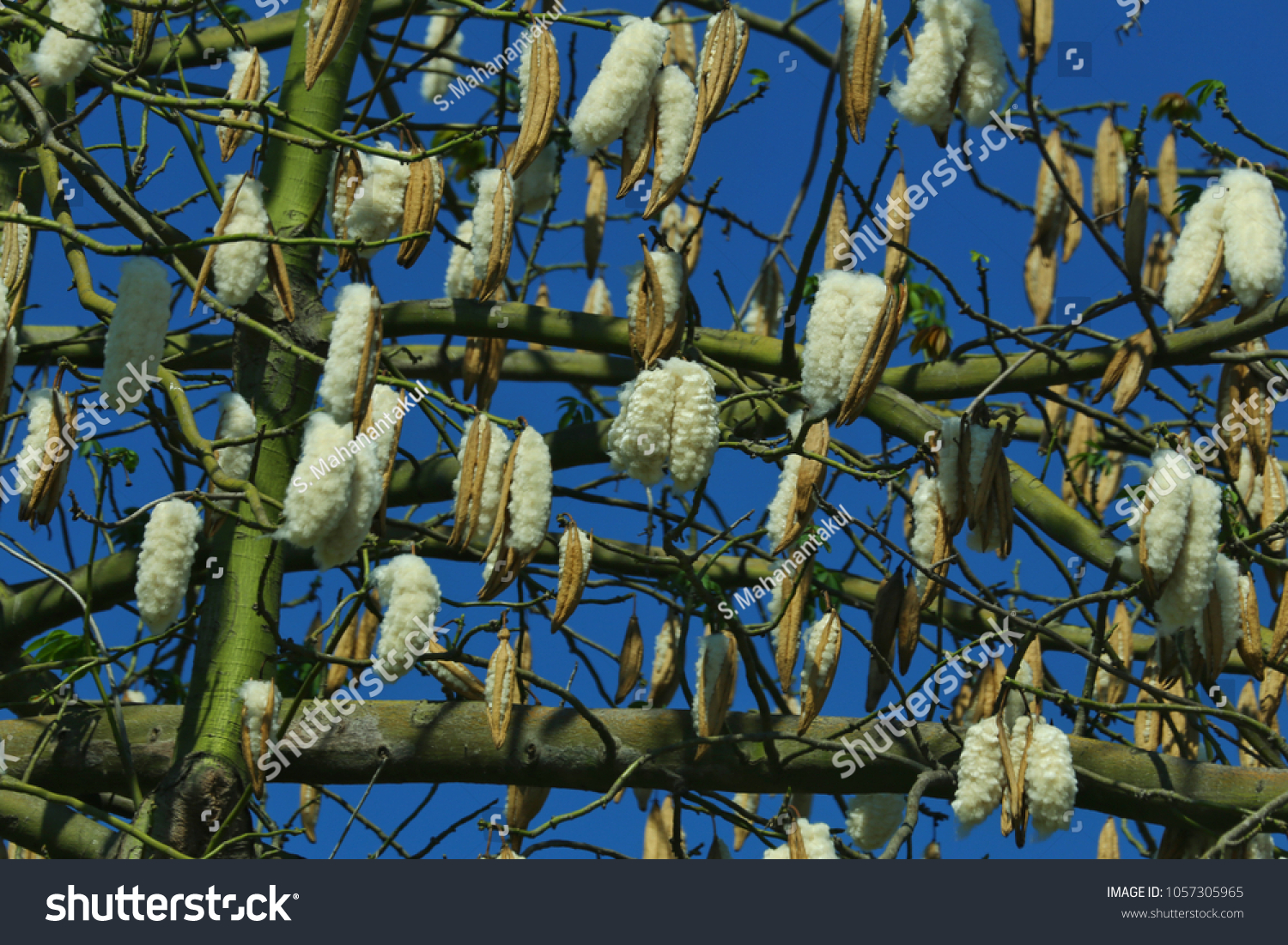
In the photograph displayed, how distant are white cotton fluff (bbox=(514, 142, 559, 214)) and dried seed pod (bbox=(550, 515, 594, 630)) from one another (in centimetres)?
105

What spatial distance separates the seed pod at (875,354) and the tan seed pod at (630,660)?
5.03ft

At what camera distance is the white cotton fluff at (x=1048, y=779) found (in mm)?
2682

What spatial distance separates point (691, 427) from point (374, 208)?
1.27 m

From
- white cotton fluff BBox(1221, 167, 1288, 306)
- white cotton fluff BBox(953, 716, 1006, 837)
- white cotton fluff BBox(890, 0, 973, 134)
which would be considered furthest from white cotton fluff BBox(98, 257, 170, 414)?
white cotton fluff BBox(1221, 167, 1288, 306)

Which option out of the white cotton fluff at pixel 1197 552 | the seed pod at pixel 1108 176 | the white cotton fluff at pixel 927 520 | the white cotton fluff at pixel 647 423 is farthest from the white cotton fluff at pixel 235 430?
the seed pod at pixel 1108 176

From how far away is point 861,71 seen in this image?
2486 millimetres

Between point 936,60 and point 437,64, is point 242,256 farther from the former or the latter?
point 437,64

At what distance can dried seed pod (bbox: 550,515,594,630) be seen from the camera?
274 cm

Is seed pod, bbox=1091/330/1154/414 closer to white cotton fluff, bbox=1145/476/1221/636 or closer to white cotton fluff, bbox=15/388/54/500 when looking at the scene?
white cotton fluff, bbox=1145/476/1221/636

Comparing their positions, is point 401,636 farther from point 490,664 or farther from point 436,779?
point 436,779

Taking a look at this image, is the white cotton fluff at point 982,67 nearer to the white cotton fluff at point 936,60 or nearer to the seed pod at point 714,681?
the white cotton fluff at point 936,60

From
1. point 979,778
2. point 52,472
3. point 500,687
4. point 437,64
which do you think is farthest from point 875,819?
point 437,64

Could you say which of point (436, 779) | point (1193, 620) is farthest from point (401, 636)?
point (1193, 620)

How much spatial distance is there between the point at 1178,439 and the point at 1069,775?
983 millimetres
